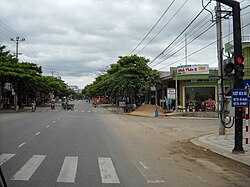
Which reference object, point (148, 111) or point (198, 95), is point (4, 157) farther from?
point (198, 95)

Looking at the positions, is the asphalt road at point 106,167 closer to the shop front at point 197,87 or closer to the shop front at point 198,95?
the shop front at point 197,87

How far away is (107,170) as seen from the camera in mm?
8469

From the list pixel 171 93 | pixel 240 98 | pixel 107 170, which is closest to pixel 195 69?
pixel 171 93

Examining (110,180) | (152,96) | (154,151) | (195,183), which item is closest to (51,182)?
(110,180)

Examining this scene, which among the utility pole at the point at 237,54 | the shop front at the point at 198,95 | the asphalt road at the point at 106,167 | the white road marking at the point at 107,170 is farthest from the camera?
the shop front at the point at 198,95

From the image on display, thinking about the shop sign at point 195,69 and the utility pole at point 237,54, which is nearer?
the utility pole at point 237,54

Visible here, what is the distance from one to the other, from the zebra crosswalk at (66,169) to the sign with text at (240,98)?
519cm

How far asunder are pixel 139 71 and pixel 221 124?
29163 millimetres

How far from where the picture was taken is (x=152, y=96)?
65688 mm

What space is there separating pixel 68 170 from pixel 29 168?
104 centimetres

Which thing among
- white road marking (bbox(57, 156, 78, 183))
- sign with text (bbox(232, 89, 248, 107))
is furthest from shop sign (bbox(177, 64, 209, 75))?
white road marking (bbox(57, 156, 78, 183))

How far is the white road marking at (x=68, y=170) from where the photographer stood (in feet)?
24.2

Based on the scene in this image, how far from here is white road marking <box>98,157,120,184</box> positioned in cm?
745

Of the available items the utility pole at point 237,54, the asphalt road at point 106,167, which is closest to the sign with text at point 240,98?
the utility pole at point 237,54
